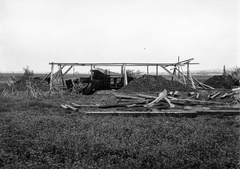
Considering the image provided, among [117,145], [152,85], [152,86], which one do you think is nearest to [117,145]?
[117,145]

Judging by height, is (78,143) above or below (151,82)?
below

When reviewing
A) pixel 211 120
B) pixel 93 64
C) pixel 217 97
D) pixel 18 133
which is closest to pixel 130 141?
pixel 18 133

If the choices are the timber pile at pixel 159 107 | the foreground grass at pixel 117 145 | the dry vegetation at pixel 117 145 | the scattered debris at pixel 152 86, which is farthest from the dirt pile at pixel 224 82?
the foreground grass at pixel 117 145

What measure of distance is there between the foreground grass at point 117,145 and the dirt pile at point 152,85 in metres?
9.22

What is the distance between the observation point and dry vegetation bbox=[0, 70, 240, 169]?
417cm

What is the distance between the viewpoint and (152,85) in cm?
1686

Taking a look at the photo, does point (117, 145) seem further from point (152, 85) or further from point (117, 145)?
point (152, 85)

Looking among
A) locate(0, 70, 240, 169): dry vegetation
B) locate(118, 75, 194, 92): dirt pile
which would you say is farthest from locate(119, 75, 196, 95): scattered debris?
locate(0, 70, 240, 169): dry vegetation

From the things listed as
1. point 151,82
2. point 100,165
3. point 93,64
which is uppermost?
point 93,64

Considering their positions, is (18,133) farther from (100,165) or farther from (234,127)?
(234,127)

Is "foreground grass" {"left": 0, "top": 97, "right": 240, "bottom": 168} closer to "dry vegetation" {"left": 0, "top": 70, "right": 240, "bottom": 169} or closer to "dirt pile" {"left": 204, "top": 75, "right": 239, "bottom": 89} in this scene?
"dry vegetation" {"left": 0, "top": 70, "right": 240, "bottom": 169}

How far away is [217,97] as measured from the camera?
1305 centimetres

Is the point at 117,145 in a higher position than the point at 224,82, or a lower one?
lower

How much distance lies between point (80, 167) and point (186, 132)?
10.3 ft
